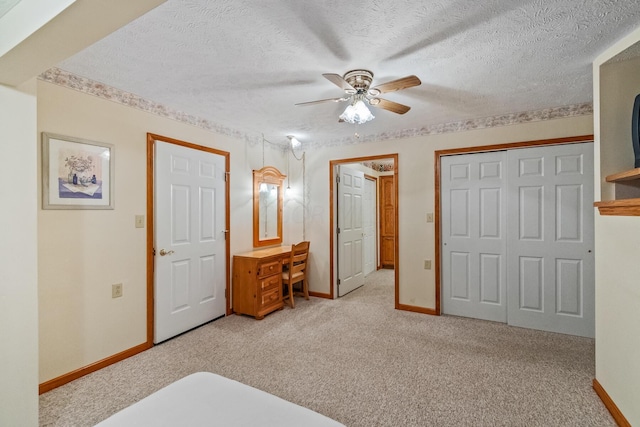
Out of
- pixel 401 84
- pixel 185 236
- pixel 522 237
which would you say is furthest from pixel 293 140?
pixel 522 237

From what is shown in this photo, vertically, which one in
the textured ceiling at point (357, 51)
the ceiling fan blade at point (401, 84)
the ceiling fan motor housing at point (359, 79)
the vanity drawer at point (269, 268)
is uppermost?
the textured ceiling at point (357, 51)

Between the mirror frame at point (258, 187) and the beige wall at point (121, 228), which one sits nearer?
the beige wall at point (121, 228)

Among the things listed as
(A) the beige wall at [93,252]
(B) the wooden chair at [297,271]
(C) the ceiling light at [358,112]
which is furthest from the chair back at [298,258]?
(C) the ceiling light at [358,112]

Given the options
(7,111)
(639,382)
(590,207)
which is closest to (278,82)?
(7,111)

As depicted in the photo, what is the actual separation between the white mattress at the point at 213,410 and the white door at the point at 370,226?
4910mm

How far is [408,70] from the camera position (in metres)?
2.24

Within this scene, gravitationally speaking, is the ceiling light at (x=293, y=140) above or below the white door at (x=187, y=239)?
above

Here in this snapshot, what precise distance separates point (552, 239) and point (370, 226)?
11.3ft

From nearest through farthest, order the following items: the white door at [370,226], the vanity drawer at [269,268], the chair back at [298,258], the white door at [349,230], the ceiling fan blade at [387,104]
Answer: the ceiling fan blade at [387,104], the vanity drawer at [269,268], the chair back at [298,258], the white door at [349,230], the white door at [370,226]

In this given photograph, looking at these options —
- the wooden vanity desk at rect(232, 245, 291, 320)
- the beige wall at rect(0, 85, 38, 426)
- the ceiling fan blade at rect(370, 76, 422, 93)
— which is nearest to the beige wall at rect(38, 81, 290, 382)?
the beige wall at rect(0, 85, 38, 426)

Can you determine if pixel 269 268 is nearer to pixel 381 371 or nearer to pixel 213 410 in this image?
pixel 381 371

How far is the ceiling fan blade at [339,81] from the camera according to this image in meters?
1.86

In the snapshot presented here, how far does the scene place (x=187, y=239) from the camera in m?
3.18

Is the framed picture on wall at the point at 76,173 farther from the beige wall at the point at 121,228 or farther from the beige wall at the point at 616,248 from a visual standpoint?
the beige wall at the point at 616,248
